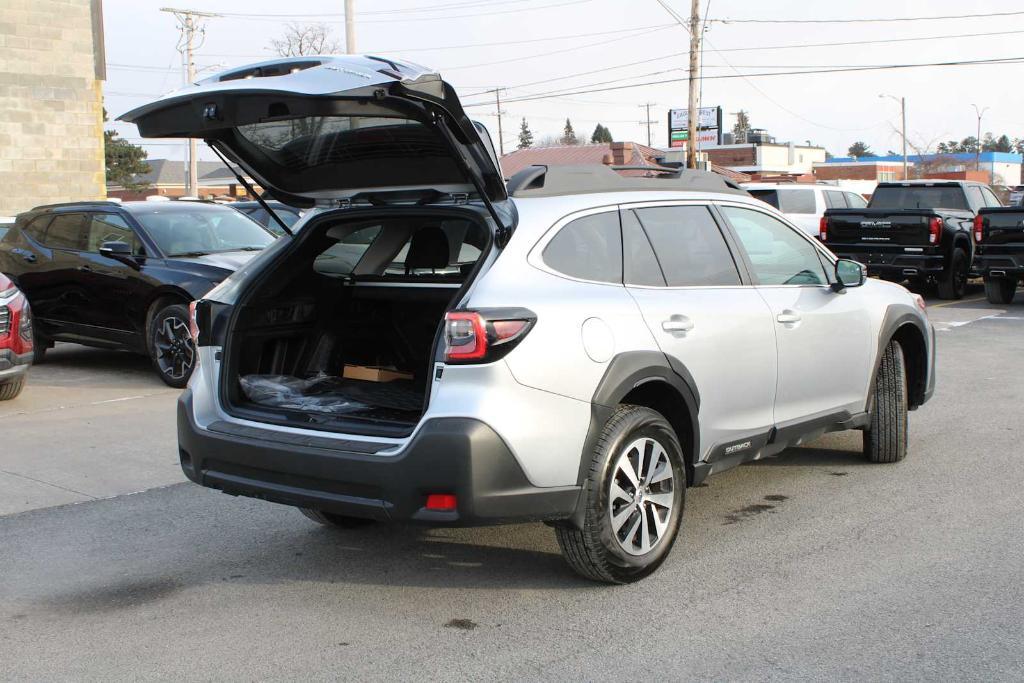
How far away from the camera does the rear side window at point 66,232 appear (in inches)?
456

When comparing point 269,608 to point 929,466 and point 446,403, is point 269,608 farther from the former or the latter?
point 929,466

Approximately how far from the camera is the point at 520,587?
4883mm

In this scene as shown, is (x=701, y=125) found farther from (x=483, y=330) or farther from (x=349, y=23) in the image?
(x=483, y=330)

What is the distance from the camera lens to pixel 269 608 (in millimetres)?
4703

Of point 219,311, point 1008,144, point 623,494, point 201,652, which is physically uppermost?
point 1008,144

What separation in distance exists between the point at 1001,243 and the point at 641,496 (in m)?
13.4

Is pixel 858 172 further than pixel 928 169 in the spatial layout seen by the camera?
Yes

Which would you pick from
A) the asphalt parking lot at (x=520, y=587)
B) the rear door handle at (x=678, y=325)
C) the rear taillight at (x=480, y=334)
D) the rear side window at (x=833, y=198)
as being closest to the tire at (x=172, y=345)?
the asphalt parking lot at (x=520, y=587)

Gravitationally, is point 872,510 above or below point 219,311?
below

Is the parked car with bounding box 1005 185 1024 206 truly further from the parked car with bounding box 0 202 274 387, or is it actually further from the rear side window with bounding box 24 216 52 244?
the rear side window with bounding box 24 216 52 244

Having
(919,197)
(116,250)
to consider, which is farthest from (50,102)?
(919,197)

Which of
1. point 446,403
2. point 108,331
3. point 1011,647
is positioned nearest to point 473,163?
point 446,403

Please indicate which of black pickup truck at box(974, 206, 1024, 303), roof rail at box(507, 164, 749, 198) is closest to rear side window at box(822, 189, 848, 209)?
black pickup truck at box(974, 206, 1024, 303)

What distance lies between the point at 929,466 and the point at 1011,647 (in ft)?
9.63
